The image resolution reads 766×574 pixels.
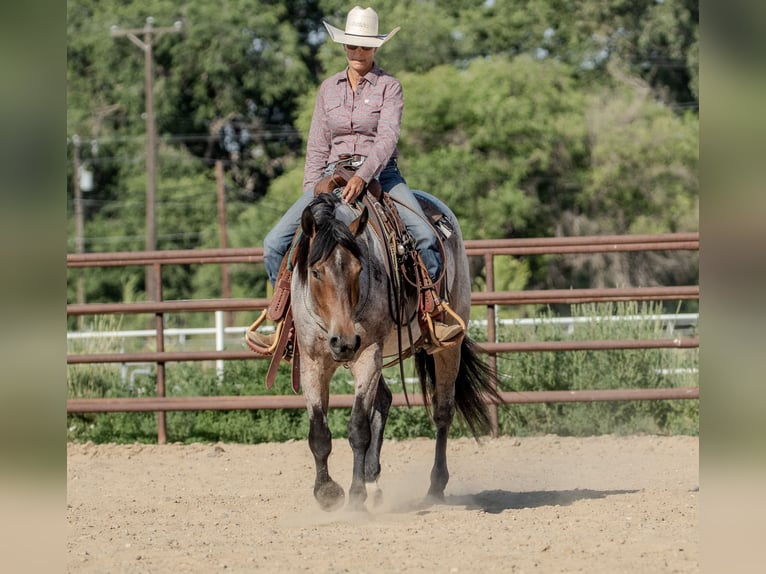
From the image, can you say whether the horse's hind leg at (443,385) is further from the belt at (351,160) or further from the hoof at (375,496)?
the belt at (351,160)

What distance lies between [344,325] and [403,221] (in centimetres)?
116

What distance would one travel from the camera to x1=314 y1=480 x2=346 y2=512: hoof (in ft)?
17.6

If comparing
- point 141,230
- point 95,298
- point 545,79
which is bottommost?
point 95,298

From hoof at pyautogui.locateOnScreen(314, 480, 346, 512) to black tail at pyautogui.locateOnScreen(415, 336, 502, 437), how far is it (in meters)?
1.48

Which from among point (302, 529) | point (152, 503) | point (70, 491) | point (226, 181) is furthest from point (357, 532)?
point (226, 181)

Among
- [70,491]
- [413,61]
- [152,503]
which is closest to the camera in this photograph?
[152,503]

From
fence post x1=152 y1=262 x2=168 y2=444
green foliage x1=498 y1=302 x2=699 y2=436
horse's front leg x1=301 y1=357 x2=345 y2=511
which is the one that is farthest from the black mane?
green foliage x1=498 y1=302 x2=699 y2=436

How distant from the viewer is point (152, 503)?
6.33m

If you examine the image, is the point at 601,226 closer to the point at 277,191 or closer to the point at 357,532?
the point at 277,191

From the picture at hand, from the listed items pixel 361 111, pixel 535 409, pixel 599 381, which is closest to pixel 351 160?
pixel 361 111

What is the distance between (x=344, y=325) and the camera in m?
4.98

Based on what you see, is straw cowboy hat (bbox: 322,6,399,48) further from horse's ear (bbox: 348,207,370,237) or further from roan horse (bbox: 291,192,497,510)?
horse's ear (bbox: 348,207,370,237)

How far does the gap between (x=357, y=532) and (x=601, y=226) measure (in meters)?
27.9

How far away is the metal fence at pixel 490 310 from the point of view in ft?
27.7
